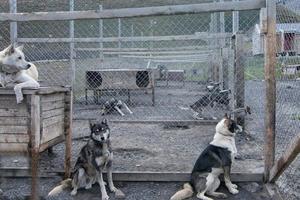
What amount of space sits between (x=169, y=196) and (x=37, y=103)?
1640mm

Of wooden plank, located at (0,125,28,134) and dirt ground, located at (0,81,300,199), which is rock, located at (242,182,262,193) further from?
wooden plank, located at (0,125,28,134)

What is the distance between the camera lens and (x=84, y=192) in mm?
4660

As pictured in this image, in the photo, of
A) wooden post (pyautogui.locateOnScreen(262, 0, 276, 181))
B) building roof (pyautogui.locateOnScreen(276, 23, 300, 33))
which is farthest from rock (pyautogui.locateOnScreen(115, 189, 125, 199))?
building roof (pyautogui.locateOnScreen(276, 23, 300, 33))

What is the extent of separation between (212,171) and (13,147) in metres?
2.00

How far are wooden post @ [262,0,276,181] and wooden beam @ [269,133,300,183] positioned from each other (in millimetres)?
121

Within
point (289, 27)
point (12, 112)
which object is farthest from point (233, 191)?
point (12, 112)

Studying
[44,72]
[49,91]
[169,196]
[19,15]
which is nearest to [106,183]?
[169,196]

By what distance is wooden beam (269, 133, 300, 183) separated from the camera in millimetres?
3621

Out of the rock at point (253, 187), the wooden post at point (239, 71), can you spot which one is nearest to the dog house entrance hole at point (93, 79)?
the wooden post at point (239, 71)

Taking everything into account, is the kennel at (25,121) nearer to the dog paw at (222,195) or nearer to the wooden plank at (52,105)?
the wooden plank at (52,105)

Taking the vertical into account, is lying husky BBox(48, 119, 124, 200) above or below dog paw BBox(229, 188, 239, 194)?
above

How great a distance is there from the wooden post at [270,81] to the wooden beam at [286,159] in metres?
0.12

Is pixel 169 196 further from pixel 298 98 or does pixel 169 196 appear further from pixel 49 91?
pixel 298 98

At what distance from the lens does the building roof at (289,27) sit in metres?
4.32
